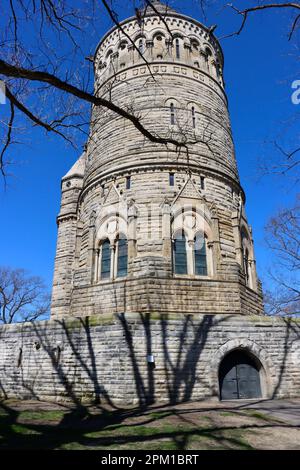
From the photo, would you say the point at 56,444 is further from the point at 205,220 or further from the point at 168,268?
the point at 205,220

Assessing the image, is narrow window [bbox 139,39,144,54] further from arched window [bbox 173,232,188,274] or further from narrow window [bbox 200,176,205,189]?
arched window [bbox 173,232,188,274]

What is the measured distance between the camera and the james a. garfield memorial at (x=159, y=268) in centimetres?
1134

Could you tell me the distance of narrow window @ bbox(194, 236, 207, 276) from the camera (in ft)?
49.9

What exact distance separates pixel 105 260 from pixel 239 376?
7.71m

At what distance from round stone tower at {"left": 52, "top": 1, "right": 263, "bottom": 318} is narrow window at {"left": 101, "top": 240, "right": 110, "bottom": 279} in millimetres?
56

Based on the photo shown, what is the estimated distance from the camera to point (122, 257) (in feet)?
51.6

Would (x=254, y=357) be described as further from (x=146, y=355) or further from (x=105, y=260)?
(x=105, y=260)

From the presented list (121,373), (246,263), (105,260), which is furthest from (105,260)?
(246,263)

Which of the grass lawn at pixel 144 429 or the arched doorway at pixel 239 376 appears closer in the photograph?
the grass lawn at pixel 144 429

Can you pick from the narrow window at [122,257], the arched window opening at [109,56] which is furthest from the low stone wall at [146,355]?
the arched window opening at [109,56]

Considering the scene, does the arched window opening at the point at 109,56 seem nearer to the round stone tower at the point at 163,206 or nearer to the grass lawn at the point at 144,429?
the round stone tower at the point at 163,206

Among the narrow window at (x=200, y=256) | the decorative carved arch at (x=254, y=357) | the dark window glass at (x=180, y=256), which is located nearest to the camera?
the decorative carved arch at (x=254, y=357)

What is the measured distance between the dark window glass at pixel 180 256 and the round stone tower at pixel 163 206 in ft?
0.15

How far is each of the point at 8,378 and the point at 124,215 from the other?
8.25 metres
